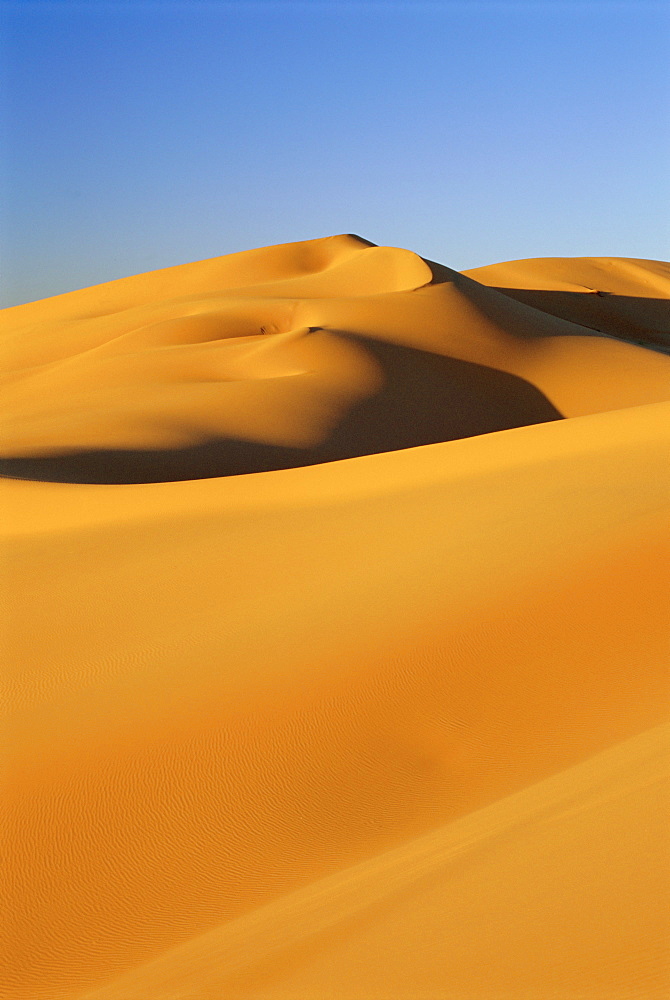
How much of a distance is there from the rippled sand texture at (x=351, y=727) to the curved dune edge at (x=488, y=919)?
1 cm

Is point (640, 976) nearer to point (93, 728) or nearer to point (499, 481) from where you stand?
point (93, 728)

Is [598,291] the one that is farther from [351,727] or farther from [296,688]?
Result: [351,727]

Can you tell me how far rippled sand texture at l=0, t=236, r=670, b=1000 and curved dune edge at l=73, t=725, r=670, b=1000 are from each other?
0.01m

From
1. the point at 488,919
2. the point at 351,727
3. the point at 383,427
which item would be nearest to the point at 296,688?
the point at 351,727

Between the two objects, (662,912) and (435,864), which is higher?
(662,912)

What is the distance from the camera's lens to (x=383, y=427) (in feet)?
64.8

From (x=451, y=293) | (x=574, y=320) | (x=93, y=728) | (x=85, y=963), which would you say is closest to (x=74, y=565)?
(x=93, y=728)

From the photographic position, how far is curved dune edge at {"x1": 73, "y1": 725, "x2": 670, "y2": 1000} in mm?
2779

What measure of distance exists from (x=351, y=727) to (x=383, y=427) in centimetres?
1495

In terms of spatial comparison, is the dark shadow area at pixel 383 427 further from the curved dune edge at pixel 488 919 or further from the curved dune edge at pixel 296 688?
the curved dune edge at pixel 488 919

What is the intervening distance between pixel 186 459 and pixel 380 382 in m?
8.19

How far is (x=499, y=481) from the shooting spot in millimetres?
8359

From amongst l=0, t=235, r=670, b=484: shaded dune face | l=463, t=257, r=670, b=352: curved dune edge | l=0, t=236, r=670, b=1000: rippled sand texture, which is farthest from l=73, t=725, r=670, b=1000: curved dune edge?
l=463, t=257, r=670, b=352: curved dune edge

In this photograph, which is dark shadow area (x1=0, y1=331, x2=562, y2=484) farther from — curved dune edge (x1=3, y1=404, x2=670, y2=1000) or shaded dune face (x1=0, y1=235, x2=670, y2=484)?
curved dune edge (x1=3, y1=404, x2=670, y2=1000)
